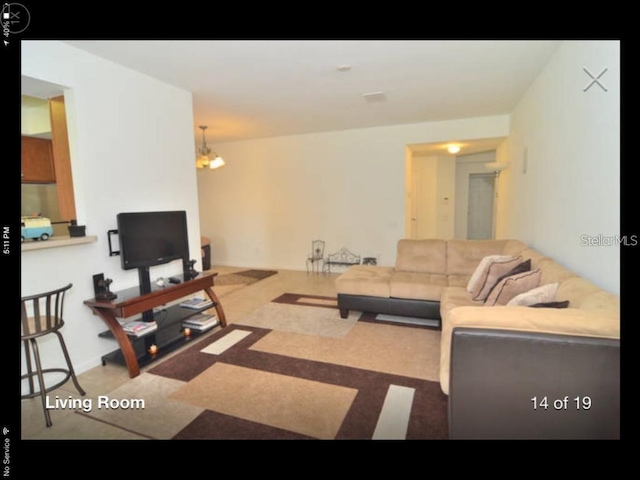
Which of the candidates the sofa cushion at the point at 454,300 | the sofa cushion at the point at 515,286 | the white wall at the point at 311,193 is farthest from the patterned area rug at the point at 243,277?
the sofa cushion at the point at 515,286

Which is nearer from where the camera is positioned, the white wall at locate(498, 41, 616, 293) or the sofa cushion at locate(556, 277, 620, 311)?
the sofa cushion at locate(556, 277, 620, 311)

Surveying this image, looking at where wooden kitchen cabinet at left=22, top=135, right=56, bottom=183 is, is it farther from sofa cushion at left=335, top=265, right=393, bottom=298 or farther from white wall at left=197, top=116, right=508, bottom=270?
sofa cushion at left=335, top=265, right=393, bottom=298

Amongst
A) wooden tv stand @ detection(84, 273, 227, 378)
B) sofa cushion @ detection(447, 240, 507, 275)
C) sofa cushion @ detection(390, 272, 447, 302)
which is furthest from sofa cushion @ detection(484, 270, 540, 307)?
wooden tv stand @ detection(84, 273, 227, 378)

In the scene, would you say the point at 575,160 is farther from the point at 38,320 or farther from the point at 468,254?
the point at 38,320

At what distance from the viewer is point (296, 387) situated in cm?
238

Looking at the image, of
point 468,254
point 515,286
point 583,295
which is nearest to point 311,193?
point 468,254

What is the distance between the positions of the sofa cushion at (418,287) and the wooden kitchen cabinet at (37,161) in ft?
14.0

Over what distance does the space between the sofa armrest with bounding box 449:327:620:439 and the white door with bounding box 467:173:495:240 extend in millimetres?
7442

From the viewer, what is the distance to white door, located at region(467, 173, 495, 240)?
26.9 feet

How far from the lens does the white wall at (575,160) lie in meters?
1.89

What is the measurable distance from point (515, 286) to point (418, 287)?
112 cm

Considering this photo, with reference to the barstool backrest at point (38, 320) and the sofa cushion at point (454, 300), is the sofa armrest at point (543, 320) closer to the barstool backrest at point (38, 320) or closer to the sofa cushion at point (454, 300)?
the sofa cushion at point (454, 300)
